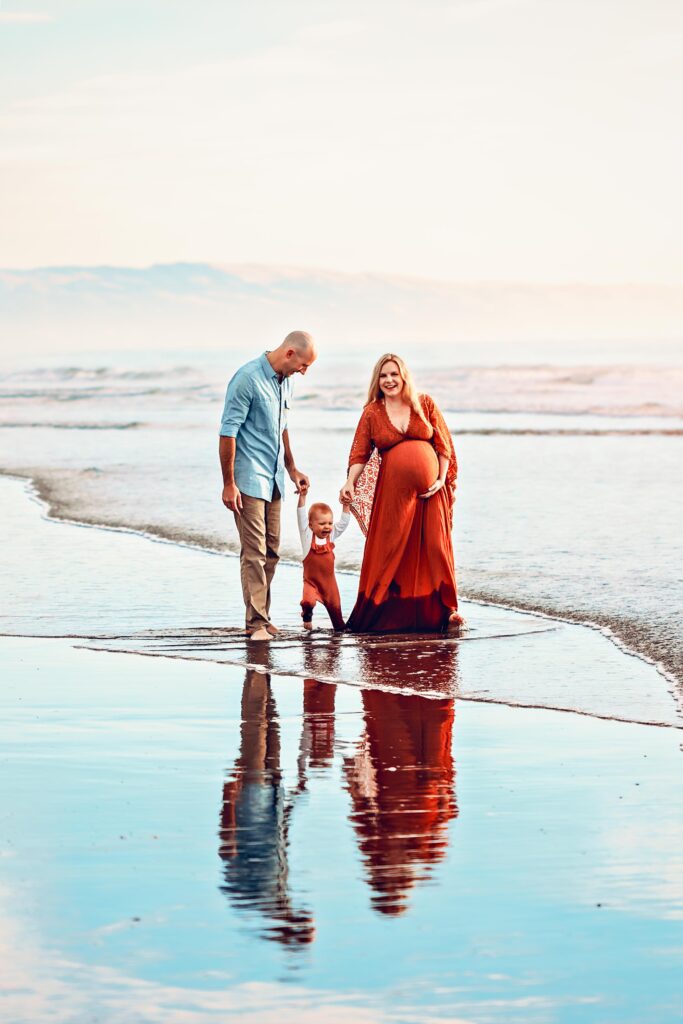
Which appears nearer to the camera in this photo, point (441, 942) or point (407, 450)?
point (441, 942)

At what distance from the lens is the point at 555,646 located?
28.3 feet

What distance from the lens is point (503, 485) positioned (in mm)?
20062

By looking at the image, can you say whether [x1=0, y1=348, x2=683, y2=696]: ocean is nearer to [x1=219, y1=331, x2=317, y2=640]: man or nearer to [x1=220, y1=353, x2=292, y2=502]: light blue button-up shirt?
[x1=219, y1=331, x2=317, y2=640]: man

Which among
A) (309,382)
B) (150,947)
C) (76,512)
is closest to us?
(150,947)

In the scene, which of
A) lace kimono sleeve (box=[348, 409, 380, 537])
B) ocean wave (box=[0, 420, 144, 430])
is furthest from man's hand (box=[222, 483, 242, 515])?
ocean wave (box=[0, 420, 144, 430])

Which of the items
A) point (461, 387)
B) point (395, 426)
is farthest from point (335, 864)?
point (461, 387)

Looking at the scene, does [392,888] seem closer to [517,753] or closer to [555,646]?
[517,753]

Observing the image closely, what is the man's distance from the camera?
28.1 feet

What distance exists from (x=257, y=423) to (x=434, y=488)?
1.15 m

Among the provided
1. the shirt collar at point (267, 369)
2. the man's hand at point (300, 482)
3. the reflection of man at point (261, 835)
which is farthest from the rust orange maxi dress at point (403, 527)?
the reflection of man at point (261, 835)

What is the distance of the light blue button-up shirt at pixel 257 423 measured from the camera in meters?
8.58

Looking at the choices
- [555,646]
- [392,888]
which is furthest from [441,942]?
[555,646]

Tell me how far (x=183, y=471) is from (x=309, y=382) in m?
48.4

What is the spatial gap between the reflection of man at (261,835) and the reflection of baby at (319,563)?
264cm
